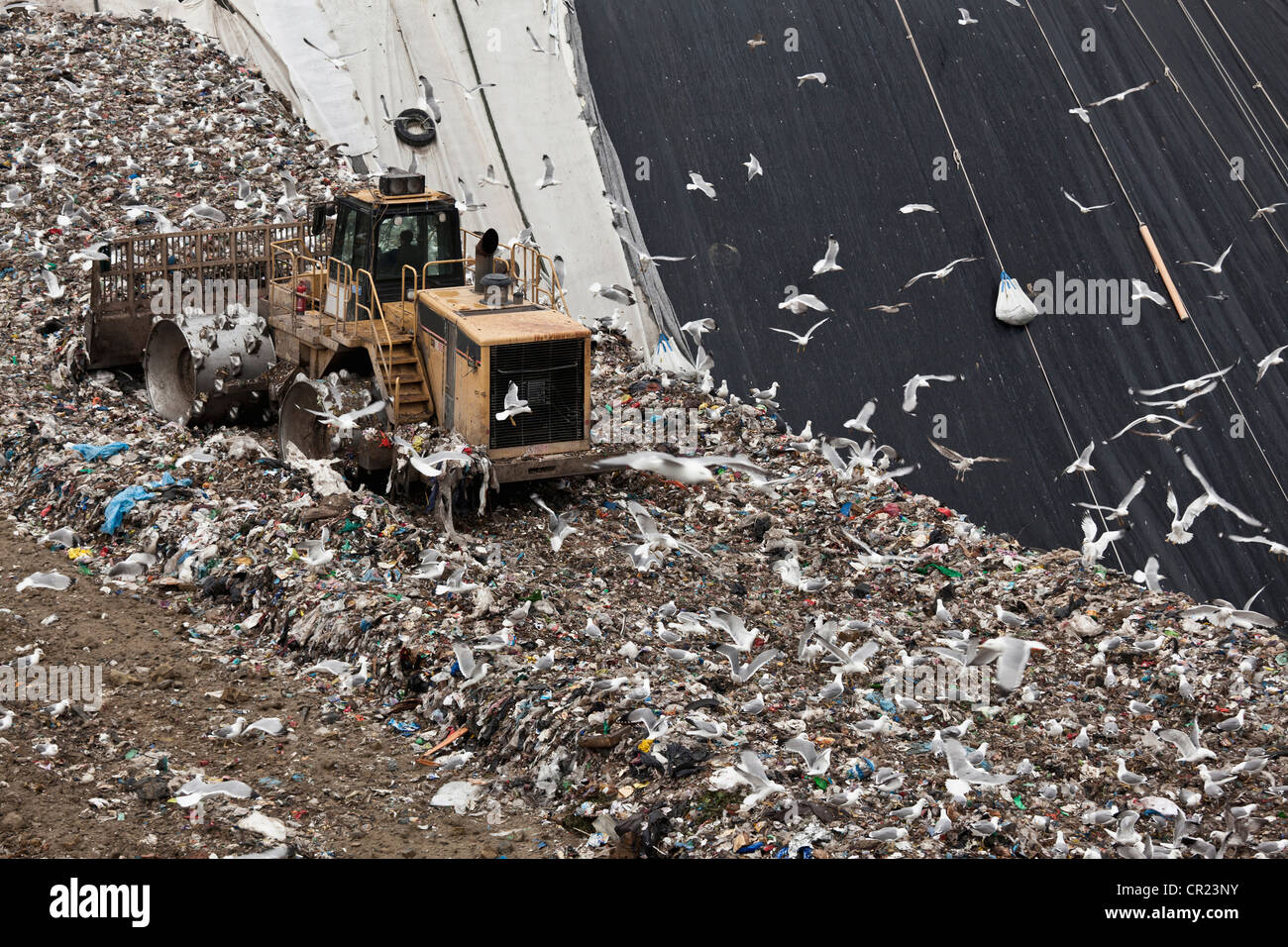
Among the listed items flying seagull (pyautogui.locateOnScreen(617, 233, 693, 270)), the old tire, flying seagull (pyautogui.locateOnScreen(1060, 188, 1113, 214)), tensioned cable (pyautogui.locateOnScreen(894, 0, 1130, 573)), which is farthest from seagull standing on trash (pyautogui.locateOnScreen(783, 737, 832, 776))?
the old tire

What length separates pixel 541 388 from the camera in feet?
27.4

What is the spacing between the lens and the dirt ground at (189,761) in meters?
5.37

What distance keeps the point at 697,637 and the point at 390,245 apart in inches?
135

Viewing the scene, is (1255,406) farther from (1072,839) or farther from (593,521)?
(1072,839)

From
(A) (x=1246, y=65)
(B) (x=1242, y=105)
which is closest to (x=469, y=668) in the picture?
(B) (x=1242, y=105)

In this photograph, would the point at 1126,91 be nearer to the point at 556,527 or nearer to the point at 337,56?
the point at 337,56

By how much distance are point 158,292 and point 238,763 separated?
5.56m

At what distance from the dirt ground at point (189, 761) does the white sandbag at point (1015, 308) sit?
26.8 ft

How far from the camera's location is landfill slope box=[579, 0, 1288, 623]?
1199cm

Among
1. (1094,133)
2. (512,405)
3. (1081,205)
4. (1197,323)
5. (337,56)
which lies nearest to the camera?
(512,405)

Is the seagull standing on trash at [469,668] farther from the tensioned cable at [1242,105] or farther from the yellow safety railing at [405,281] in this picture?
the tensioned cable at [1242,105]

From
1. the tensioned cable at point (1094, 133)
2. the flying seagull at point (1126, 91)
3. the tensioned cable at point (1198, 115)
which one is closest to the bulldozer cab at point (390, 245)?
the tensioned cable at point (1094, 133)
